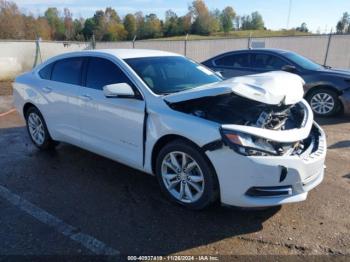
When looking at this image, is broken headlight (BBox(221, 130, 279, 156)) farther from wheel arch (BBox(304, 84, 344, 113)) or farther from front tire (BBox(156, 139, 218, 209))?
wheel arch (BBox(304, 84, 344, 113))

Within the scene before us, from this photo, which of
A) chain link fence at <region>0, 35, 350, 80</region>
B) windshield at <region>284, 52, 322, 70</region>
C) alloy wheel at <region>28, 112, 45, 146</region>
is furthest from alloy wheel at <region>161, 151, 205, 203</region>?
chain link fence at <region>0, 35, 350, 80</region>

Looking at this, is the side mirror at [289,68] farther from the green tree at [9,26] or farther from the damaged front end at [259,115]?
the green tree at [9,26]

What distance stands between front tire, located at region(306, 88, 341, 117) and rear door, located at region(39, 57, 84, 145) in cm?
538

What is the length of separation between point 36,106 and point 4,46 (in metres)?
11.1

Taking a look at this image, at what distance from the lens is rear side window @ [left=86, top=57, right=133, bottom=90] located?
4062 mm

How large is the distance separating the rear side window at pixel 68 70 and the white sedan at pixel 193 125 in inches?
0.7

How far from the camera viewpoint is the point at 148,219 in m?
3.34

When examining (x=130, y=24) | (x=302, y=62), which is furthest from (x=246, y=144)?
(x=130, y=24)

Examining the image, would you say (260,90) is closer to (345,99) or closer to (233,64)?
(345,99)

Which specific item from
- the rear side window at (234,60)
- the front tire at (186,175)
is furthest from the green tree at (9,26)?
the front tire at (186,175)

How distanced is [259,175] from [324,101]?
5.41 metres

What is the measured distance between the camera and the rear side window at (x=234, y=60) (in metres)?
8.40

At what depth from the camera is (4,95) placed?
444 inches

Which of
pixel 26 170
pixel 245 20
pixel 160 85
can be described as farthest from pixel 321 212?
pixel 245 20
